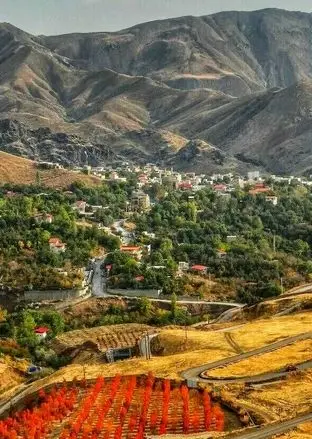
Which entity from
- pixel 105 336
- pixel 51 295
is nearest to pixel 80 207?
pixel 51 295

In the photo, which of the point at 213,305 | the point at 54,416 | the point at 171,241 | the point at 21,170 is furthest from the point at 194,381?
the point at 21,170

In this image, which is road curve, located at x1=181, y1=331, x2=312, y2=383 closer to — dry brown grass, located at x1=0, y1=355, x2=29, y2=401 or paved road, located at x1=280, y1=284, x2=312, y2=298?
dry brown grass, located at x1=0, y1=355, x2=29, y2=401

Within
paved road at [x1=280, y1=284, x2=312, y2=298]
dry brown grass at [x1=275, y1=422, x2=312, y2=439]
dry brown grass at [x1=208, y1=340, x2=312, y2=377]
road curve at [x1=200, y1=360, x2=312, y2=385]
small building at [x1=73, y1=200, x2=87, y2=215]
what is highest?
small building at [x1=73, y1=200, x2=87, y2=215]

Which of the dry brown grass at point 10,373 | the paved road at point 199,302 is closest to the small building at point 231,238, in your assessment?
the paved road at point 199,302

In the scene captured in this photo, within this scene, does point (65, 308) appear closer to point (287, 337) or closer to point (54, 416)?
point (287, 337)

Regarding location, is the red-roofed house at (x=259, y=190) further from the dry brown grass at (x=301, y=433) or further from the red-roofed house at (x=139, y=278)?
the dry brown grass at (x=301, y=433)

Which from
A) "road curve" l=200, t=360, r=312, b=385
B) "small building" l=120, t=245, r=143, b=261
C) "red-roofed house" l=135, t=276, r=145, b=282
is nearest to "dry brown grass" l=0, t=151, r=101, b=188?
"small building" l=120, t=245, r=143, b=261

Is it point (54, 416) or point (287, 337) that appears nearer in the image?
point (54, 416)
